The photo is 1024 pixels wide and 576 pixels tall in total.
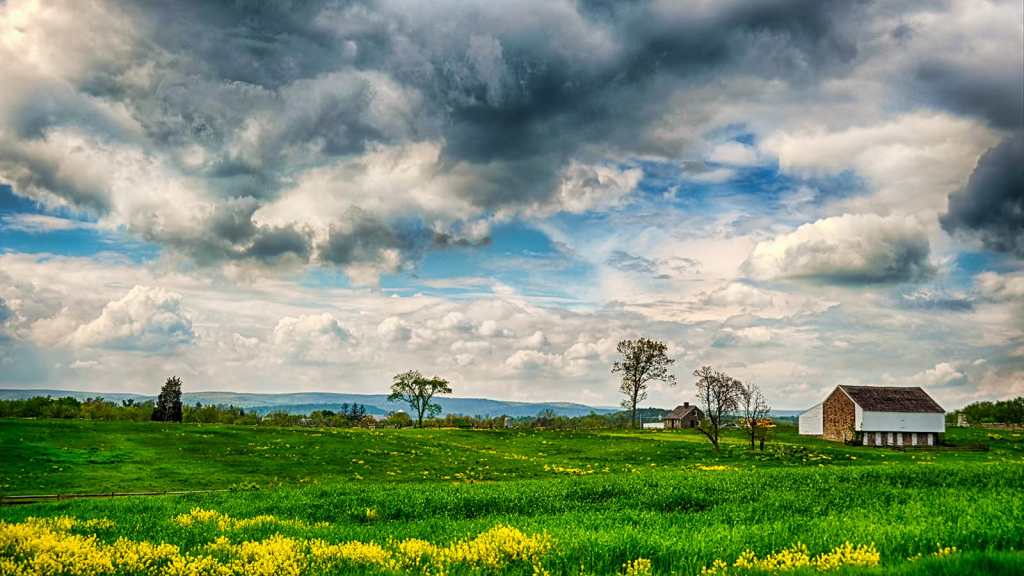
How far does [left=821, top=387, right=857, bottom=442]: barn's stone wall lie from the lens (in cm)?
10021

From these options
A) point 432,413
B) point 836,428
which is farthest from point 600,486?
point 432,413

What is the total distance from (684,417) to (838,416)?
4899 centimetres

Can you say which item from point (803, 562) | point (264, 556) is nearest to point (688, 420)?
point (803, 562)

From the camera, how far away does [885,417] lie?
9806cm

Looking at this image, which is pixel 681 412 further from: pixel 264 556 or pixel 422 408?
pixel 264 556

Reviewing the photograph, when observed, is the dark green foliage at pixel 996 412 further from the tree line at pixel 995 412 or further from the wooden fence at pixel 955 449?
the wooden fence at pixel 955 449

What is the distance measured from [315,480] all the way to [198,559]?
32.6 meters

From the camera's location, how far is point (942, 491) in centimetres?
2003

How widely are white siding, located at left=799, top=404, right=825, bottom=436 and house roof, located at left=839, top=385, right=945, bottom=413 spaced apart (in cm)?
1032

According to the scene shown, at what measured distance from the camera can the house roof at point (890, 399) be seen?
3900 inches

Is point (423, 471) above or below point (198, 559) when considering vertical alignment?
below

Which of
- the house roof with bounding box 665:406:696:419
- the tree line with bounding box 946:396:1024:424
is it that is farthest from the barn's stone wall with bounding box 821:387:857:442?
the tree line with bounding box 946:396:1024:424

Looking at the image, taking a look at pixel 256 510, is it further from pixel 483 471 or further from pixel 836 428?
pixel 836 428

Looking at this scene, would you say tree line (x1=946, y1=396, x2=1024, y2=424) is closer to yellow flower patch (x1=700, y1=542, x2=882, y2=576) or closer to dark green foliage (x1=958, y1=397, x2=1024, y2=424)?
dark green foliage (x1=958, y1=397, x2=1024, y2=424)
